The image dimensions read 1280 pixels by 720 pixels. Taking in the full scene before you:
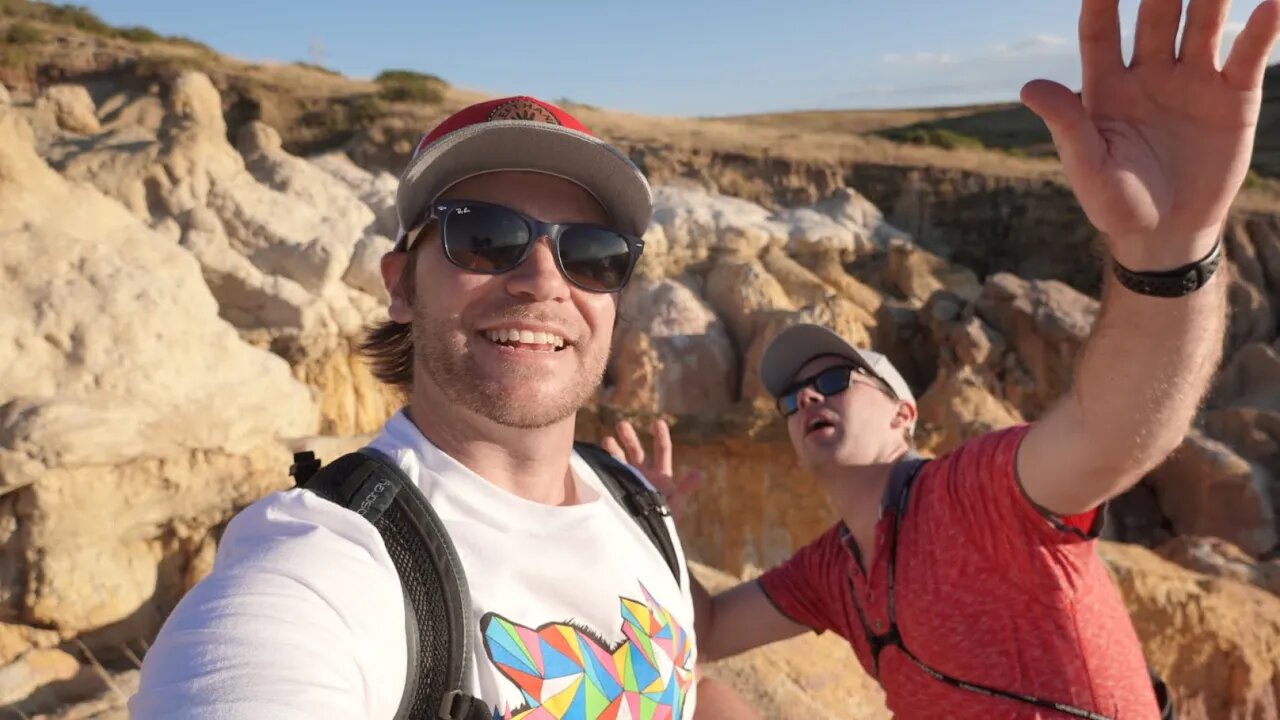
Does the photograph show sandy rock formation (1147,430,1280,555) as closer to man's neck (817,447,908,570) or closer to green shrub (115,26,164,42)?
man's neck (817,447,908,570)

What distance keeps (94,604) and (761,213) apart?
1744cm

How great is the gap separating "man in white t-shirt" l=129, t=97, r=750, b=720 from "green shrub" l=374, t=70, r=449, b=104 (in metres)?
25.5

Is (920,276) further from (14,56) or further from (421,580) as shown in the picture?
(14,56)

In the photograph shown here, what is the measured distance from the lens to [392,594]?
137cm

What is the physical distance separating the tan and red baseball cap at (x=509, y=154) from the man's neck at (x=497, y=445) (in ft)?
1.40

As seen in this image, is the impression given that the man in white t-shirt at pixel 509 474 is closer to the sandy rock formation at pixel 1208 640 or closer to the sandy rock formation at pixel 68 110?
the sandy rock formation at pixel 1208 640

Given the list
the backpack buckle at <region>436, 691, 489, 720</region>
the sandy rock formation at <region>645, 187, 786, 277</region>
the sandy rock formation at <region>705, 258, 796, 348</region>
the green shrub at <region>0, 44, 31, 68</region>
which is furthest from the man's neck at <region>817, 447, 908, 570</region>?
the green shrub at <region>0, 44, 31, 68</region>

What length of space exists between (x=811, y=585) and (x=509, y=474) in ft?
4.26

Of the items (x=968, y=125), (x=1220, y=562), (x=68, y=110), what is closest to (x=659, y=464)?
(x=1220, y=562)

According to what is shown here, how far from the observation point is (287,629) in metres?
1.23

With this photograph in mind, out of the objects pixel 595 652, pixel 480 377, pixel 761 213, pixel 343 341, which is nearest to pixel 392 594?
pixel 595 652

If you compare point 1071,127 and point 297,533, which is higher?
point 1071,127

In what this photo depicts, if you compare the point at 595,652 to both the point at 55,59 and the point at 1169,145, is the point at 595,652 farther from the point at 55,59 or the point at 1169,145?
the point at 55,59

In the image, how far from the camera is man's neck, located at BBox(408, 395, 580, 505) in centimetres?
184
